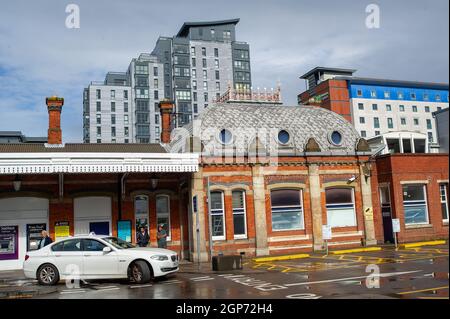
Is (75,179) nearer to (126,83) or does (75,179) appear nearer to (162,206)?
(162,206)

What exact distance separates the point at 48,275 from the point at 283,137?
14.3m

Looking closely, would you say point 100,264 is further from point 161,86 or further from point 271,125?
point 161,86

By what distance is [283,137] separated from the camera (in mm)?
25141

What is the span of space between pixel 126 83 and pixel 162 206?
8091cm

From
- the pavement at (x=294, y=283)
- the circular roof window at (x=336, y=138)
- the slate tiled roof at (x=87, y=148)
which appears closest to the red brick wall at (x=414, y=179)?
the circular roof window at (x=336, y=138)

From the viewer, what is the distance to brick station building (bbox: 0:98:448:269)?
2109cm

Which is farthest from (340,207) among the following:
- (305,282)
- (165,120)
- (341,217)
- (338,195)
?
(305,282)

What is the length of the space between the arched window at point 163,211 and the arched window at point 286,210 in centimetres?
533

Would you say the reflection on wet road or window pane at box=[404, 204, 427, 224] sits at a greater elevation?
window pane at box=[404, 204, 427, 224]

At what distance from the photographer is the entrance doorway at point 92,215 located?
22.0 m

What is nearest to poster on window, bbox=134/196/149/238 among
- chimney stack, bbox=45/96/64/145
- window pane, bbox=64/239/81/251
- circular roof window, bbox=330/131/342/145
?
chimney stack, bbox=45/96/64/145

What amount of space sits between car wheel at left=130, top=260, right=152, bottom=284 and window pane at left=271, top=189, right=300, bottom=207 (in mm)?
10642

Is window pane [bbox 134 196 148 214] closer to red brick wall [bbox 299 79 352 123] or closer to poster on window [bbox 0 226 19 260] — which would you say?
poster on window [bbox 0 226 19 260]
